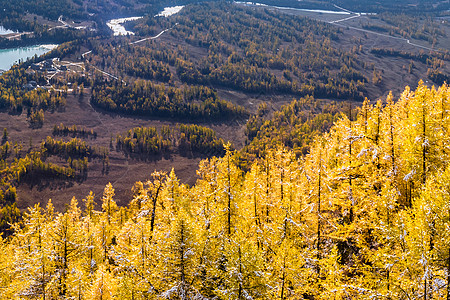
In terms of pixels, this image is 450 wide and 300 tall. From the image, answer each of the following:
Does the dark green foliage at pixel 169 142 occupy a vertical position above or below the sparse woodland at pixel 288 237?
below

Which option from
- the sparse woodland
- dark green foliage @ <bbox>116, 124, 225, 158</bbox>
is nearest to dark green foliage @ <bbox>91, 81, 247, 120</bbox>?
dark green foliage @ <bbox>116, 124, 225, 158</bbox>

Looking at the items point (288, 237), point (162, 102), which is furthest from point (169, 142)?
point (288, 237)

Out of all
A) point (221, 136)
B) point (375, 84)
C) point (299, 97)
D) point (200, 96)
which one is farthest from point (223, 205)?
point (375, 84)

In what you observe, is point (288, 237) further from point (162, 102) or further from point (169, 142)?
point (162, 102)

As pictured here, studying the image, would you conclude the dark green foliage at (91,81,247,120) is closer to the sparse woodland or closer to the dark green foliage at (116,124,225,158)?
the dark green foliage at (116,124,225,158)

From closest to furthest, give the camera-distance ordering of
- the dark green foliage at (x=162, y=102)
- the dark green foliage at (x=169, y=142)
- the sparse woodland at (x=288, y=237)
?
the sparse woodland at (x=288, y=237) < the dark green foliage at (x=169, y=142) < the dark green foliage at (x=162, y=102)

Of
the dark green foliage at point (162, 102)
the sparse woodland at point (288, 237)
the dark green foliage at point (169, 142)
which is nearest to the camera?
the sparse woodland at point (288, 237)

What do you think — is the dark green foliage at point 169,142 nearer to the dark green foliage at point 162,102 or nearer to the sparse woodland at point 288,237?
the dark green foliage at point 162,102

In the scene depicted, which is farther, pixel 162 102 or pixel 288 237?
pixel 162 102

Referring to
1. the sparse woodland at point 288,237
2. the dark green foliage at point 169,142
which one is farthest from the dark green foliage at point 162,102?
the sparse woodland at point 288,237
